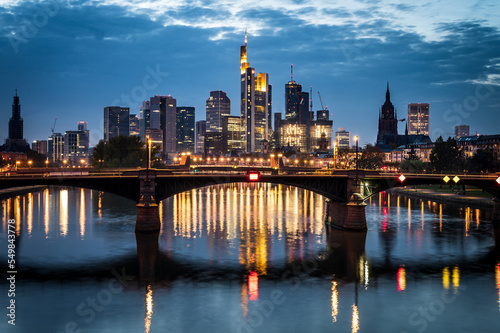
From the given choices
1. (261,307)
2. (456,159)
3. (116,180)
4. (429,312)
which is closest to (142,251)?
(116,180)

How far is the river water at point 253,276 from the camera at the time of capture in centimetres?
4169

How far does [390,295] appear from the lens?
48469 mm

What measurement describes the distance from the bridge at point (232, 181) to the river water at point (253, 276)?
3.27 metres

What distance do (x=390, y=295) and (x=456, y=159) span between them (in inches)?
5477

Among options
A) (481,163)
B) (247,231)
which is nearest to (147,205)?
(247,231)

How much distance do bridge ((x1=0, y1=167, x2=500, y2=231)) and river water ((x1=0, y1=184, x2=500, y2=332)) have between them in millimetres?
3270

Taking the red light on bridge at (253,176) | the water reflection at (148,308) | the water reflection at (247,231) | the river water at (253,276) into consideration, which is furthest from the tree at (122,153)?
the water reflection at (148,308)

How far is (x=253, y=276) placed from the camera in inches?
2142

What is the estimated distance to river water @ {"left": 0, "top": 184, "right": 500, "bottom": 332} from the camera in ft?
137

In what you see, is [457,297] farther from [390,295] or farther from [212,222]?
[212,222]

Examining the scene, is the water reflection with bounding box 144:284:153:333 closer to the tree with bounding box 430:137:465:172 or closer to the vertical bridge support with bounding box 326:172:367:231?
the vertical bridge support with bounding box 326:172:367:231

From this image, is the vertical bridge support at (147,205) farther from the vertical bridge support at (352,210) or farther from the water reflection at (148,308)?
the vertical bridge support at (352,210)

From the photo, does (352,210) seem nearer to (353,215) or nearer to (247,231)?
(353,215)

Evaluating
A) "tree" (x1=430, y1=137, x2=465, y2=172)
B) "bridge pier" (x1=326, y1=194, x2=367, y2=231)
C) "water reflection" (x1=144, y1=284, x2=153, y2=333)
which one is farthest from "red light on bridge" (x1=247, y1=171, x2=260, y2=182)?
"tree" (x1=430, y1=137, x2=465, y2=172)
